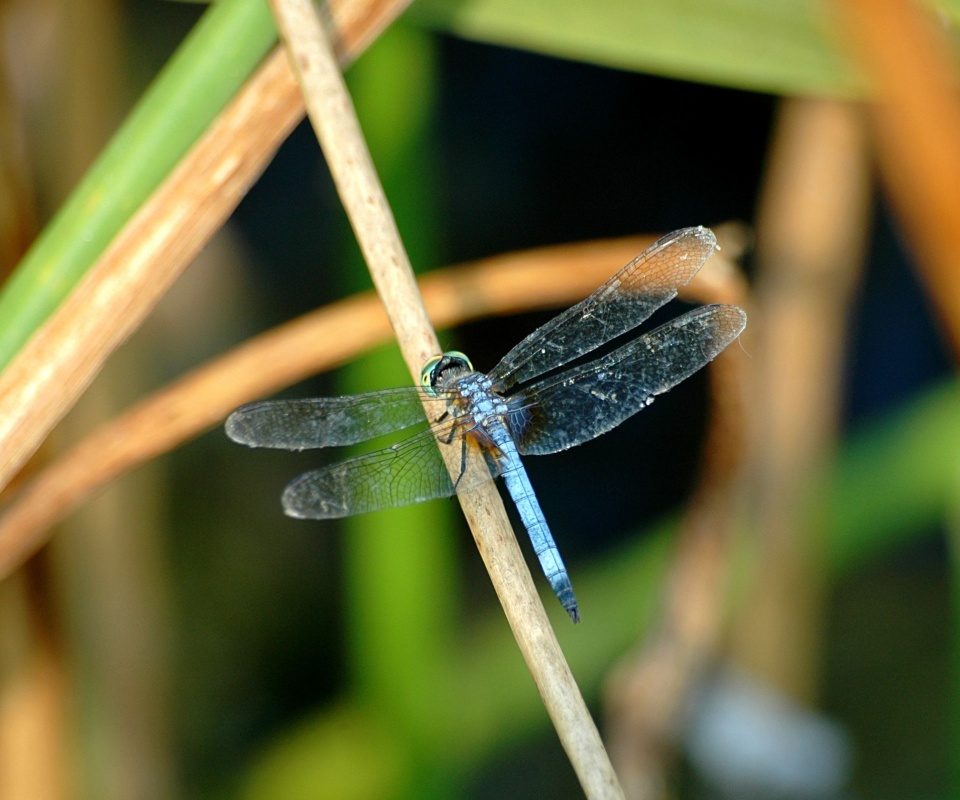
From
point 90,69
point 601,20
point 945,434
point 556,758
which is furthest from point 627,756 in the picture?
point 90,69

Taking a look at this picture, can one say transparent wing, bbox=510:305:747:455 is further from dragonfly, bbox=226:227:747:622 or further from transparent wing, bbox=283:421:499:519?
transparent wing, bbox=283:421:499:519

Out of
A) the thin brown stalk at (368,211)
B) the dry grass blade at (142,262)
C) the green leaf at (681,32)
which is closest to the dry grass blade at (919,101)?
the green leaf at (681,32)

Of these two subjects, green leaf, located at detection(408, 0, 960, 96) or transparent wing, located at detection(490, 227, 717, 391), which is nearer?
green leaf, located at detection(408, 0, 960, 96)

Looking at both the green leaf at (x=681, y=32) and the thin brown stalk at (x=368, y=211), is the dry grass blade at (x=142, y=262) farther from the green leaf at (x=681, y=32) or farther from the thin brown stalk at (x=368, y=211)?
the green leaf at (x=681, y=32)

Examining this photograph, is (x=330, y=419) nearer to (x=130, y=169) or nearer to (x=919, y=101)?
(x=130, y=169)

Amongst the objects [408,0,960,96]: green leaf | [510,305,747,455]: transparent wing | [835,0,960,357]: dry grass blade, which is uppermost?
[408,0,960,96]: green leaf

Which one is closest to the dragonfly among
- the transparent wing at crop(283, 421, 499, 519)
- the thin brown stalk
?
the transparent wing at crop(283, 421, 499, 519)

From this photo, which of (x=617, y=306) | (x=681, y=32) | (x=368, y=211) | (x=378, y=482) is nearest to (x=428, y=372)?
(x=368, y=211)
